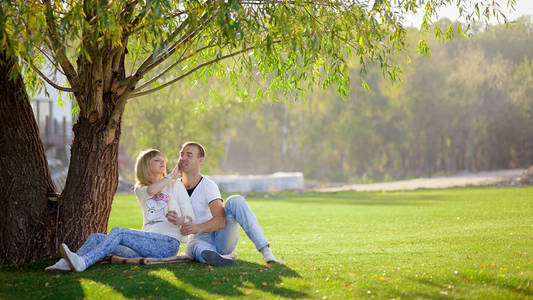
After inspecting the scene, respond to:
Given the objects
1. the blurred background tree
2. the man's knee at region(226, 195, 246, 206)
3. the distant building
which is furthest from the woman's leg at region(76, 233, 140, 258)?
the distant building

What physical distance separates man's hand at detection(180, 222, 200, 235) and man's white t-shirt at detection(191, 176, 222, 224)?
9.4 inches

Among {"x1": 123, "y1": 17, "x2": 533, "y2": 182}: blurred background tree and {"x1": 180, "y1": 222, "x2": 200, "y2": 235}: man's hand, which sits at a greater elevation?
{"x1": 123, "y1": 17, "x2": 533, "y2": 182}: blurred background tree

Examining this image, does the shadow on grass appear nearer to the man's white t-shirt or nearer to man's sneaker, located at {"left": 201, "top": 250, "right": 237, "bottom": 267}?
man's sneaker, located at {"left": 201, "top": 250, "right": 237, "bottom": 267}

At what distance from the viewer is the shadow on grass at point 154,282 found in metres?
5.48

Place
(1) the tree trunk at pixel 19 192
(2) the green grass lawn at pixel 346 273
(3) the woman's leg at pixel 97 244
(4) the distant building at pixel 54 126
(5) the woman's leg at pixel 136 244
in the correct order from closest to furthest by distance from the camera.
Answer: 1. (2) the green grass lawn at pixel 346 273
2. (5) the woman's leg at pixel 136 244
3. (3) the woman's leg at pixel 97 244
4. (1) the tree trunk at pixel 19 192
5. (4) the distant building at pixel 54 126

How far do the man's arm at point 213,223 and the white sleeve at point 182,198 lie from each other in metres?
0.16

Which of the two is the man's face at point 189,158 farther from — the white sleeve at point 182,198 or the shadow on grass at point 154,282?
the shadow on grass at point 154,282

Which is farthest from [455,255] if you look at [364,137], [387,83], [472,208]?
[364,137]

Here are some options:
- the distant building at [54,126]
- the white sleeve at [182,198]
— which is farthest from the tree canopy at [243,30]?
the distant building at [54,126]

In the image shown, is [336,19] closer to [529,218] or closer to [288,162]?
[529,218]

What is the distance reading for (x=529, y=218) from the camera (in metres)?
11.5

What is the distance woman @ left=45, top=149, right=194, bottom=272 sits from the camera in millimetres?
6574

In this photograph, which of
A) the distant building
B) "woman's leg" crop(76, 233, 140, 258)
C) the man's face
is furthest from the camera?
the distant building

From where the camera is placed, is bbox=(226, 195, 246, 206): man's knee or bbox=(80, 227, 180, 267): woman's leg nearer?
bbox=(80, 227, 180, 267): woman's leg
